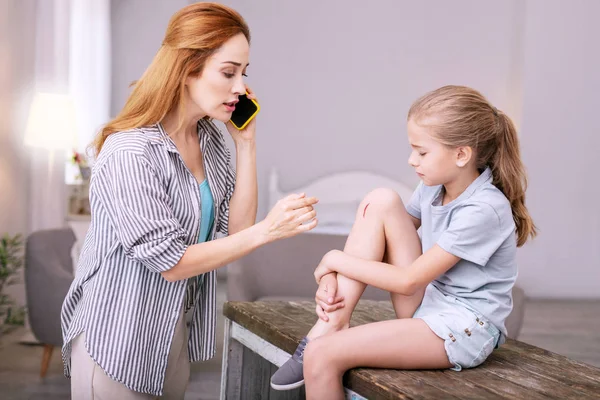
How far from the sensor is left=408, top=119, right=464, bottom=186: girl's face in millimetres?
1646

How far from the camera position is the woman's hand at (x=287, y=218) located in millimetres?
1530

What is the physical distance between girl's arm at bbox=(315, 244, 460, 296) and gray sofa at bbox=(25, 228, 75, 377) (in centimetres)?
212

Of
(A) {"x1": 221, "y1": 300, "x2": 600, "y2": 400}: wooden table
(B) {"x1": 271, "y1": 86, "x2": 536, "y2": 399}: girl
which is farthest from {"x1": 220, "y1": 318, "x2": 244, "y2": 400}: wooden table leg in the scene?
(B) {"x1": 271, "y1": 86, "x2": 536, "y2": 399}: girl

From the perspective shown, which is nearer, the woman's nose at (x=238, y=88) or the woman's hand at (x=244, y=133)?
the woman's nose at (x=238, y=88)

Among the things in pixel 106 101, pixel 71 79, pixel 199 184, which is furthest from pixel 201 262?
pixel 106 101

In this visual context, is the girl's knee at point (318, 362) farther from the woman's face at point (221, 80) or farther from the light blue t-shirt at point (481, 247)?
the woman's face at point (221, 80)

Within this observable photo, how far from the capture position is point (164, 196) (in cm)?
156

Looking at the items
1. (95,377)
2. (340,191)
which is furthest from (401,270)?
(340,191)

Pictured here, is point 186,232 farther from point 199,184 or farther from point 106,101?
point 106,101

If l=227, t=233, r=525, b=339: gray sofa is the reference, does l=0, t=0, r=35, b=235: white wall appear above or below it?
above

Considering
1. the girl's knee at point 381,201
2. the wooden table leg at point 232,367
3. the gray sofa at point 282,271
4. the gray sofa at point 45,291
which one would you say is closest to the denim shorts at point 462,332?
the girl's knee at point 381,201

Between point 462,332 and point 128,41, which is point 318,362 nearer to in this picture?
point 462,332

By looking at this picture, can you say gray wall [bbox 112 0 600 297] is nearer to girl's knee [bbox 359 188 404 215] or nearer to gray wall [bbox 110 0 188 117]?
gray wall [bbox 110 0 188 117]

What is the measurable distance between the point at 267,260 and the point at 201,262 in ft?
7.85
